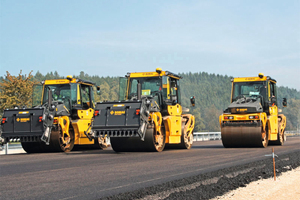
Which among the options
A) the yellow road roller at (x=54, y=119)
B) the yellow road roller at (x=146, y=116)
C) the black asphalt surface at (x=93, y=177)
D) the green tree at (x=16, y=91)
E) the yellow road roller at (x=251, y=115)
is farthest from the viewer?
the green tree at (x=16, y=91)

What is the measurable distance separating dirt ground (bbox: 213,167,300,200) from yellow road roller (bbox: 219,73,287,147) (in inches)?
379

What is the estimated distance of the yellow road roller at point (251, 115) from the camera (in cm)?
1928

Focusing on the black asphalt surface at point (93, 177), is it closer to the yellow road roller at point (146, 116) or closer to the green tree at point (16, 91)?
the yellow road roller at point (146, 116)

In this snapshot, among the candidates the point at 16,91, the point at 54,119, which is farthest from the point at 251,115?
the point at 16,91

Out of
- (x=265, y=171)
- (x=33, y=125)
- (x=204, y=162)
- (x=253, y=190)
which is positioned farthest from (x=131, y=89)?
(x=253, y=190)

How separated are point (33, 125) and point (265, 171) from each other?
9.69m

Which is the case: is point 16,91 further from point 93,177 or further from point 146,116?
point 93,177

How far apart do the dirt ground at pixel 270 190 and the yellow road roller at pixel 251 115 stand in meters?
9.62

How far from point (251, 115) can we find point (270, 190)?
38.2 feet

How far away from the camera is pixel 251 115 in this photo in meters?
19.3

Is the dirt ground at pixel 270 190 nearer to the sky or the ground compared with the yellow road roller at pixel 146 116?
nearer to the ground

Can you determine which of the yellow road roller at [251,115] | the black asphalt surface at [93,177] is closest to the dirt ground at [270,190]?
the black asphalt surface at [93,177]

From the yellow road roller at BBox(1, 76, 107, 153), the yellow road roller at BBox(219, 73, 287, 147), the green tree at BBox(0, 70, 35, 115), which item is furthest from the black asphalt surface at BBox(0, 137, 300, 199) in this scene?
the green tree at BBox(0, 70, 35, 115)

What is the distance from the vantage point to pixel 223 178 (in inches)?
358
